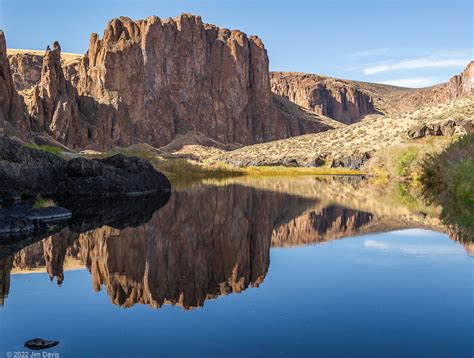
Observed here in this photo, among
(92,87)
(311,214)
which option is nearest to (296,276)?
(311,214)

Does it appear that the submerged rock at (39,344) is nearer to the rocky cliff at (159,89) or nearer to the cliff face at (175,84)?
the rocky cliff at (159,89)

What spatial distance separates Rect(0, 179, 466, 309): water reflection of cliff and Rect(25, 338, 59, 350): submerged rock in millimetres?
1973

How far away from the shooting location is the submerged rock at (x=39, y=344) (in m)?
6.60

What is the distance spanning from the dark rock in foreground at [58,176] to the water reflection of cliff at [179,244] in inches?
149

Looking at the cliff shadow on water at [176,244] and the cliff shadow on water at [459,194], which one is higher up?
the cliff shadow on water at [459,194]

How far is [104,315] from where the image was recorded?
8.02m

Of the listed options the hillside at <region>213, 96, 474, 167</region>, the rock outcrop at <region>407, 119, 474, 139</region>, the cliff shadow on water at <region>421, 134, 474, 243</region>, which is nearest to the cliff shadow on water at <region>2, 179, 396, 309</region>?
the cliff shadow on water at <region>421, 134, 474, 243</region>

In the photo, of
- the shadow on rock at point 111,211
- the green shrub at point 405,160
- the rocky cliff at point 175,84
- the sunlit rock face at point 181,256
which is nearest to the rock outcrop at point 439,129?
the green shrub at point 405,160

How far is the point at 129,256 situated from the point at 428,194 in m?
21.0

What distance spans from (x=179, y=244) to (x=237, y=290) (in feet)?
14.4

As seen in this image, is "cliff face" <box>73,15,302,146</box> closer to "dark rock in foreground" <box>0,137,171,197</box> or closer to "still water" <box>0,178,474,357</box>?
"dark rock in foreground" <box>0,137,171,197</box>

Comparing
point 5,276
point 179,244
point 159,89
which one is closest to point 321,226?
point 179,244

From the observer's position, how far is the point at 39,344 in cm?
664

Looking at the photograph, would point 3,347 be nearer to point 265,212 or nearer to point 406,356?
point 406,356
